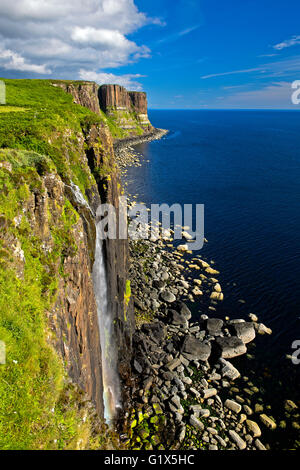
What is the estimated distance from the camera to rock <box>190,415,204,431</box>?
60.4 ft

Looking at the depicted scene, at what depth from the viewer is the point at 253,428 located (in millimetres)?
18797

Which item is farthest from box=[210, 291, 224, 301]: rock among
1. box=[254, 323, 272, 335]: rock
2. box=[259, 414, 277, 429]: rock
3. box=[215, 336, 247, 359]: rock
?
box=[259, 414, 277, 429]: rock

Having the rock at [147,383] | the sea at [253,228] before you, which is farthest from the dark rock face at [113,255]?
the sea at [253,228]

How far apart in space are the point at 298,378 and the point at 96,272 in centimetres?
2115

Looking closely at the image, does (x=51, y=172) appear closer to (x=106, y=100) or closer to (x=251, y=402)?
(x=251, y=402)

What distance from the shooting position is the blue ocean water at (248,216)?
30.9m

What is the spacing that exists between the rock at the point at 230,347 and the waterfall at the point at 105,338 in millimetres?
10871

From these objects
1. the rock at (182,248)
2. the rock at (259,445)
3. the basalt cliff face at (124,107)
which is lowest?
the rock at (259,445)

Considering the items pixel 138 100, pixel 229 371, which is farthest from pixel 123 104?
pixel 229 371

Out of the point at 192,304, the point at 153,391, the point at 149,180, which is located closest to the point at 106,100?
the point at 149,180

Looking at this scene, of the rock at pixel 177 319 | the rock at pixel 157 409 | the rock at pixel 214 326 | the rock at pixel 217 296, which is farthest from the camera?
the rock at pixel 217 296

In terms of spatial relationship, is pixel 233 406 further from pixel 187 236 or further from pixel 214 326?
pixel 187 236

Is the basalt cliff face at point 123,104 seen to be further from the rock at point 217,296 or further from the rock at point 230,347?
the rock at point 230,347

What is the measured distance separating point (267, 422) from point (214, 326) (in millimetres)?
9594
